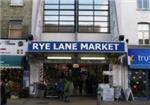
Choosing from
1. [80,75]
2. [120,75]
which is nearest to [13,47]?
[80,75]

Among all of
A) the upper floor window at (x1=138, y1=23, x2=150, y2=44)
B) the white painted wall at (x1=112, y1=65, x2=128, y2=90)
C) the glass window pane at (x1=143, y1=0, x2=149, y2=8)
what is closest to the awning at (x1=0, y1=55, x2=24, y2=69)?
the white painted wall at (x1=112, y1=65, x2=128, y2=90)

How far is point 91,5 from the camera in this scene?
109 feet

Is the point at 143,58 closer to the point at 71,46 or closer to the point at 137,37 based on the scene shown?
the point at 137,37

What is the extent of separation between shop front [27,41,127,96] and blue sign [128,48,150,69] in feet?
3.40

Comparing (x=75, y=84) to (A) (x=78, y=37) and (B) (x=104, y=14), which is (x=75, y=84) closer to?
(A) (x=78, y=37)

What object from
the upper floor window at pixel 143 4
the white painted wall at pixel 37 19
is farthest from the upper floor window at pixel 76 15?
the upper floor window at pixel 143 4

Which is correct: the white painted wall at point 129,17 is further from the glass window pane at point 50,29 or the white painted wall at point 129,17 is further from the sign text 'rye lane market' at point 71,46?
the glass window pane at point 50,29

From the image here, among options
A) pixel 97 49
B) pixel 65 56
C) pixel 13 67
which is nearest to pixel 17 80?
pixel 13 67

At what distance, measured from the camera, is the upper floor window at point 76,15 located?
3294cm

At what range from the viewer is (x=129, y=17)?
32.3 meters

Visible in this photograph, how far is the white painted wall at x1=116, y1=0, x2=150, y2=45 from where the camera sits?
106 ft

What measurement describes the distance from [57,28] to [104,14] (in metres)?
3.83

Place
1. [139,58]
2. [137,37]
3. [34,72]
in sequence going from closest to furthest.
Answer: [139,58]
[34,72]
[137,37]

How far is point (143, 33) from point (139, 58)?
2.45m
